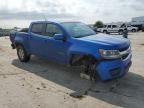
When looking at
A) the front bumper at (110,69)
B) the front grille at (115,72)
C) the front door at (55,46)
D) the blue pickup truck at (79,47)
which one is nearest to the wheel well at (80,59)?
the blue pickup truck at (79,47)

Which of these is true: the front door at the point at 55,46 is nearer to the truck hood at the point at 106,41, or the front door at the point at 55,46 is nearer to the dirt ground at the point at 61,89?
the dirt ground at the point at 61,89

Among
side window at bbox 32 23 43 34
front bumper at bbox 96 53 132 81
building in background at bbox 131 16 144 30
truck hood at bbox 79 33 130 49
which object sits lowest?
building in background at bbox 131 16 144 30

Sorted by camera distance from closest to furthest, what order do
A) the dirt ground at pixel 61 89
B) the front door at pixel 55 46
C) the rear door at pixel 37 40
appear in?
the dirt ground at pixel 61 89 → the front door at pixel 55 46 → the rear door at pixel 37 40

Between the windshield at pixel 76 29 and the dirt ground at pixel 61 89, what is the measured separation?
4.25 feet

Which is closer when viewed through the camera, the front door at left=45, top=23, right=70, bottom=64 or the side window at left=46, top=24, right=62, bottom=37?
the front door at left=45, top=23, right=70, bottom=64

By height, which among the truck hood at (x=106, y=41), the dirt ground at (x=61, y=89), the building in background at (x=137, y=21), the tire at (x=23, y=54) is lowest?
the building in background at (x=137, y=21)

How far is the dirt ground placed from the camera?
631cm

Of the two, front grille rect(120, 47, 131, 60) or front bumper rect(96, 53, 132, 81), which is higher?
front grille rect(120, 47, 131, 60)

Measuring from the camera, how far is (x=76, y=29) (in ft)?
29.6

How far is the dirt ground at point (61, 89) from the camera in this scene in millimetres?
6306

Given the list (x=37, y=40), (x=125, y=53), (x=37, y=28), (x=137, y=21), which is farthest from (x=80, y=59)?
(x=137, y=21)

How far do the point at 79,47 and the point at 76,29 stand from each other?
4.11ft

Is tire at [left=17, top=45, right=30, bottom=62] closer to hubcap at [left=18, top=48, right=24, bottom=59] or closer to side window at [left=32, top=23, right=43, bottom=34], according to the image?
hubcap at [left=18, top=48, right=24, bottom=59]

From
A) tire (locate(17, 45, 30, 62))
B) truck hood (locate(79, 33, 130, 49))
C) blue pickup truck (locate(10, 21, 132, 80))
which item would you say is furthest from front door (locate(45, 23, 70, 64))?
tire (locate(17, 45, 30, 62))
